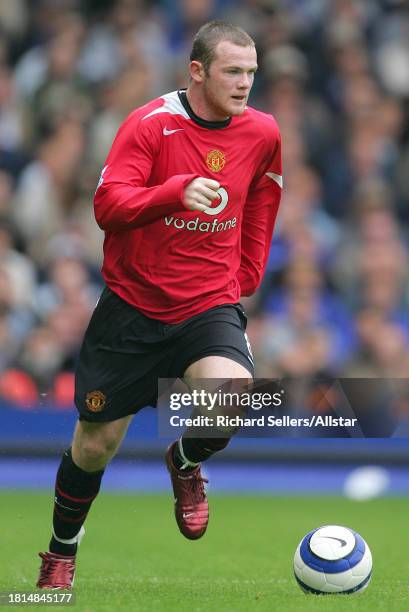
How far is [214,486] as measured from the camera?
10.7 meters

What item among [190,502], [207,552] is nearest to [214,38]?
[190,502]

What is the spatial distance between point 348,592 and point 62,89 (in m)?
7.20

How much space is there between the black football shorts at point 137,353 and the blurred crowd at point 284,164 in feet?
13.0

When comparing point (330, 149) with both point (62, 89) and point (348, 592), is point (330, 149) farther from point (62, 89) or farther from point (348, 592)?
point (348, 592)

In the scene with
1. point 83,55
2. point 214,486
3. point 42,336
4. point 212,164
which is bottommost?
point 212,164

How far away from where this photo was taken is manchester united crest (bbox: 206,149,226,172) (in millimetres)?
6020

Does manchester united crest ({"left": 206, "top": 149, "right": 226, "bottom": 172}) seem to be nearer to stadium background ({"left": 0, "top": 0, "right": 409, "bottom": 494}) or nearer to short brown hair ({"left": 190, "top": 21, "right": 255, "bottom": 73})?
short brown hair ({"left": 190, "top": 21, "right": 255, "bottom": 73})

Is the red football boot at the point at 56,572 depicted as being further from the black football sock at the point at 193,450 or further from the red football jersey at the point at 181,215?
the red football jersey at the point at 181,215

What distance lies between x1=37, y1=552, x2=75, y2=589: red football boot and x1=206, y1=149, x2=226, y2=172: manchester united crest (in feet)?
5.86

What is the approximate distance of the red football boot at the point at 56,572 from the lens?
19.9 ft

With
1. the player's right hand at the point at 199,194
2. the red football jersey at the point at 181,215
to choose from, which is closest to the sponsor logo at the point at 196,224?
the red football jersey at the point at 181,215

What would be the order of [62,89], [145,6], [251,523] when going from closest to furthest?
[251,523], [62,89], [145,6]

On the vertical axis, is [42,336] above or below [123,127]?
above

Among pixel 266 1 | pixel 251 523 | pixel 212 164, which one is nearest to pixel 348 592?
pixel 212 164
